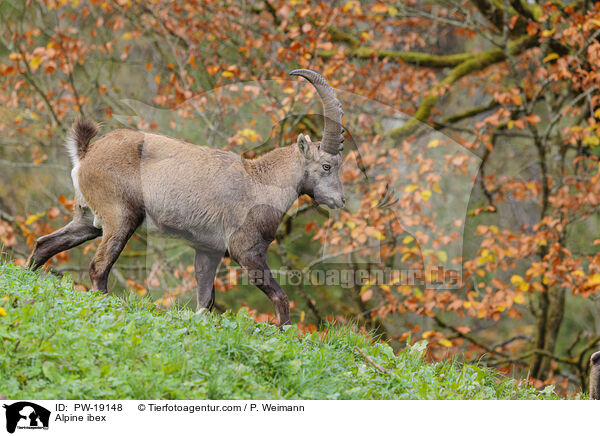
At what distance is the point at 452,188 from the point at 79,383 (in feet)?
21.2

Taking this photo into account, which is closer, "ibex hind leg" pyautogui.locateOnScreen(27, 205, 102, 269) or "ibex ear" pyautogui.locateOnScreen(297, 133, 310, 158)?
"ibex ear" pyautogui.locateOnScreen(297, 133, 310, 158)

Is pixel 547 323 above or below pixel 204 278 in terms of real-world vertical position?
below

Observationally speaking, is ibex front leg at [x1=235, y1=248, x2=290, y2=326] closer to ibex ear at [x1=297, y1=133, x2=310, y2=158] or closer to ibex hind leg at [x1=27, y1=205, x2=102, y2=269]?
ibex ear at [x1=297, y1=133, x2=310, y2=158]

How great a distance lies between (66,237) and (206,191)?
1563 mm

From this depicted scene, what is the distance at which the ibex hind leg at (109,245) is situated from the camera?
18.8 ft

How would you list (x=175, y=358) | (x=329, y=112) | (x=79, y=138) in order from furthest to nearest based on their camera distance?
(x=79, y=138)
(x=329, y=112)
(x=175, y=358)

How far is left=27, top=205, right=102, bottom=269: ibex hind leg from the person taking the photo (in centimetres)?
623

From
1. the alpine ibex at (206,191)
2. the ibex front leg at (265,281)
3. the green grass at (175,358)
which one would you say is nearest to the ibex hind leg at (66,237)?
the alpine ibex at (206,191)

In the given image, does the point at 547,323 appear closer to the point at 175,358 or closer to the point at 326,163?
the point at 326,163

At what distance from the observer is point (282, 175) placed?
597cm

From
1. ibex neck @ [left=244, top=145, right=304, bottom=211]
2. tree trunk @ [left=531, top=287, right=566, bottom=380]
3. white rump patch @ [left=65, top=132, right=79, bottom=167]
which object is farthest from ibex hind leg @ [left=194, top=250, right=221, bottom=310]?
tree trunk @ [left=531, top=287, right=566, bottom=380]

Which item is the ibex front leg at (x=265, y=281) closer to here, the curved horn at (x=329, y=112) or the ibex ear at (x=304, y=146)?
the ibex ear at (x=304, y=146)

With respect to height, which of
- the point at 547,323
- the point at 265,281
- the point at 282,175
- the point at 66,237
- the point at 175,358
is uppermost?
the point at 282,175

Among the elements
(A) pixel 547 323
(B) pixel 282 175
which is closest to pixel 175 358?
(B) pixel 282 175
